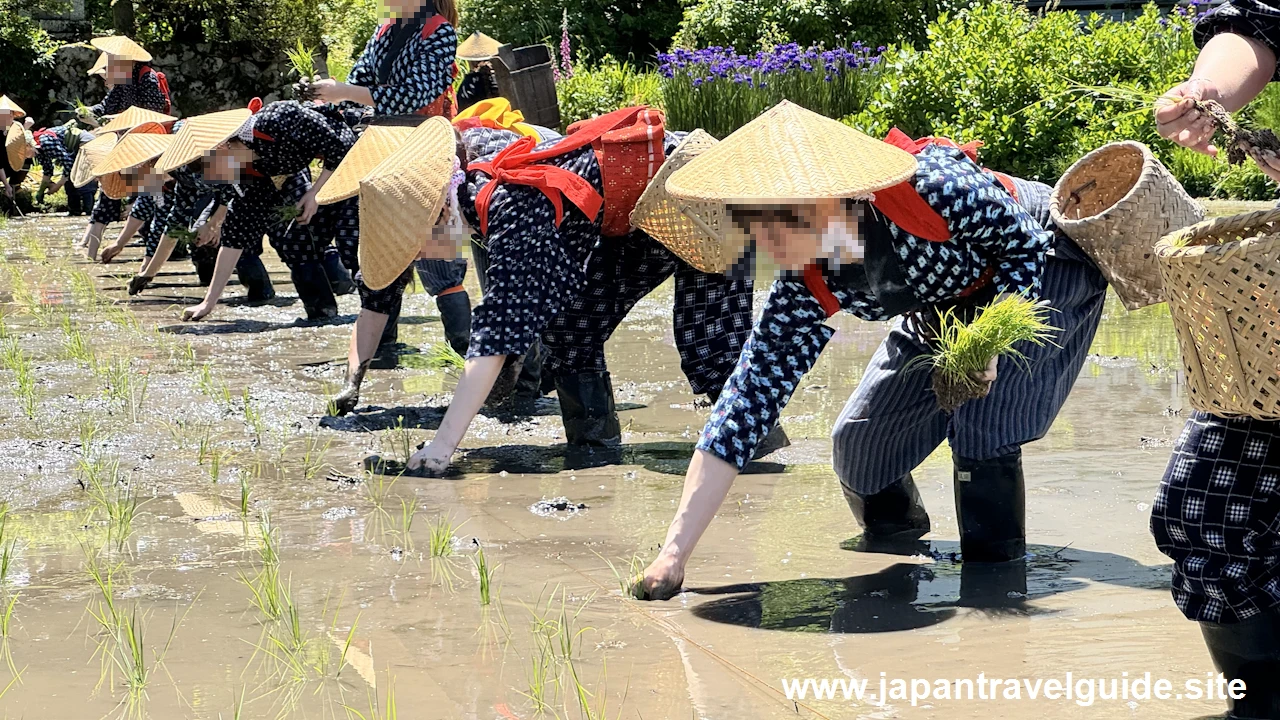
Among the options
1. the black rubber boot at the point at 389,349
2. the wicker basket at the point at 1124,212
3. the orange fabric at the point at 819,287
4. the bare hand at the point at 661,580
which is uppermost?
the wicker basket at the point at 1124,212

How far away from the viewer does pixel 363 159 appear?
4871 mm

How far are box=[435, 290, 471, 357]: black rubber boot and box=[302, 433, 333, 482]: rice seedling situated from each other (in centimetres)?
116

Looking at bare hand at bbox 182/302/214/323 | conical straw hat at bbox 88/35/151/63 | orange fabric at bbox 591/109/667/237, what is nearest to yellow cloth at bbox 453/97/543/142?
orange fabric at bbox 591/109/667/237

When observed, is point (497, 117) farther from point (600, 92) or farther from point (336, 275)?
point (600, 92)

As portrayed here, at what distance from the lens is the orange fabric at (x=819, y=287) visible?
10.8ft

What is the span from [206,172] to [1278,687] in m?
6.35

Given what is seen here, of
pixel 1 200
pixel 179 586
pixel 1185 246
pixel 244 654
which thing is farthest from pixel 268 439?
pixel 1 200

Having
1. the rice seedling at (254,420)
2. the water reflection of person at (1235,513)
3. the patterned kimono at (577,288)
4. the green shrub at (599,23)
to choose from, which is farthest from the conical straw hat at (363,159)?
the green shrub at (599,23)

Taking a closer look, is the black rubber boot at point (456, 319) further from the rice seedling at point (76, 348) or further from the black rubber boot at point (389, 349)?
the rice seedling at point (76, 348)

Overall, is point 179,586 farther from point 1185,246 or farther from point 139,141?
point 139,141

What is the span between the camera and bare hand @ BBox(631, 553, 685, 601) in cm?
330

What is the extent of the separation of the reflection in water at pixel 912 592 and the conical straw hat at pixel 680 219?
1.22 meters

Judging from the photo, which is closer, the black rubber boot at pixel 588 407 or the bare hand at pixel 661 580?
the bare hand at pixel 661 580

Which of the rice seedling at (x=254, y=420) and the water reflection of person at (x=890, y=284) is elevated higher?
the water reflection of person at (x=890, y=284)
